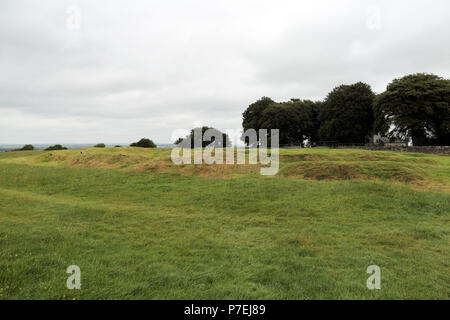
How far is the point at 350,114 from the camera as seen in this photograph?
5078 centimetres

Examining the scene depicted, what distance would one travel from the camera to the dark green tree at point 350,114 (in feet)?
168

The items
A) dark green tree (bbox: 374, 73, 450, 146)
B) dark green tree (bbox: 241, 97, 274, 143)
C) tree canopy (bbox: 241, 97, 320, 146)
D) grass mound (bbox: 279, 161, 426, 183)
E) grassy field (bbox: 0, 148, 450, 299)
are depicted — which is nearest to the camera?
grassy field (bbox: 0, 148, 450, 299)

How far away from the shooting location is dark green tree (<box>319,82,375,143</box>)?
5128 centimetres

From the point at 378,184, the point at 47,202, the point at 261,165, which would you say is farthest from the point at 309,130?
the point at 47,202

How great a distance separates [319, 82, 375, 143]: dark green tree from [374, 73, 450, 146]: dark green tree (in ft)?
19.7

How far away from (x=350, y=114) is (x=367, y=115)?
418cm
